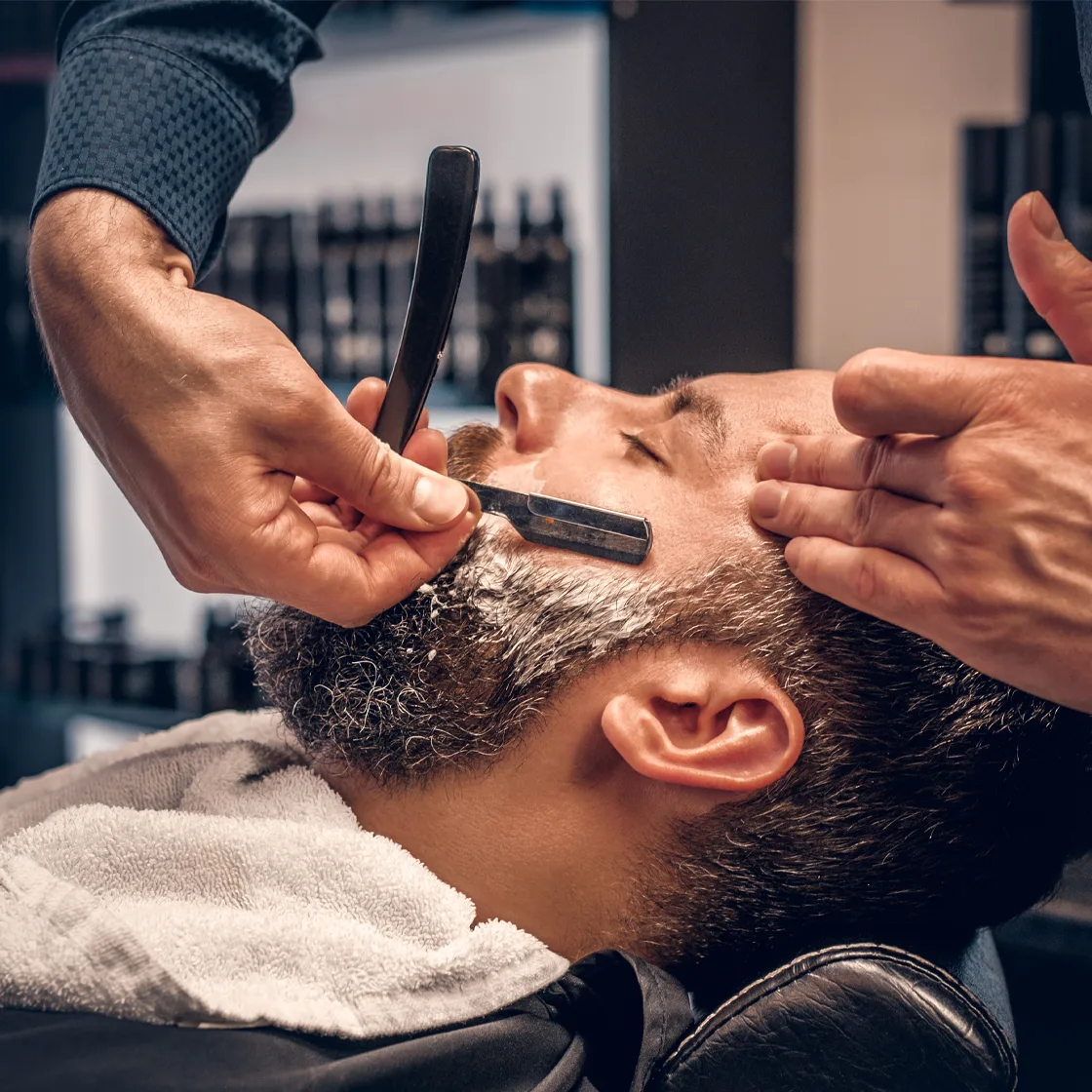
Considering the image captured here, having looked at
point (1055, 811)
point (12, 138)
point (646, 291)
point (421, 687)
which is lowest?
point (1055, 811)

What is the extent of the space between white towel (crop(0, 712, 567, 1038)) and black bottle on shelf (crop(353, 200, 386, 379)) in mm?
1764

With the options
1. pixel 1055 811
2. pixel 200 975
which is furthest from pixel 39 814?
pixel 1055 811

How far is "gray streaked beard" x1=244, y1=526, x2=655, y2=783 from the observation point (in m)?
1.07

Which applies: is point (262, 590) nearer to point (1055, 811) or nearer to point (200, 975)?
point (200, 975)

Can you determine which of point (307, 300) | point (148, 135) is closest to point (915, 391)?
point (148, 135)

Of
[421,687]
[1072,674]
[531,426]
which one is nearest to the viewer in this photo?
[1072,674]

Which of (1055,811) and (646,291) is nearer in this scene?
(1055,811)

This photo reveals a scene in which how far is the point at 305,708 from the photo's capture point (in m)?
1.18

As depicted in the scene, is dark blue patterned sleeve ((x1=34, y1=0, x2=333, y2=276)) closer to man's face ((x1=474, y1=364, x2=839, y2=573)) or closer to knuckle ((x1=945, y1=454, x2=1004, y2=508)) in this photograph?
man's face ((x1=474, y1=364, x2=839, y2=573))

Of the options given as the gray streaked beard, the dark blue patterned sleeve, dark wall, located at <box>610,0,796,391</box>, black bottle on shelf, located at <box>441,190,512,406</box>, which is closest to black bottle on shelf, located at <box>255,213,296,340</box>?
black bottle on shelf, located at <box>441,190,512,406</box>

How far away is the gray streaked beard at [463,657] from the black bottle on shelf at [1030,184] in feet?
4.87

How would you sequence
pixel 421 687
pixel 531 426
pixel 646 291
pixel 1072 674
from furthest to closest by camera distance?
pixel 646 291
pixel 531 426
pixel 421 687
pixel 1072 674

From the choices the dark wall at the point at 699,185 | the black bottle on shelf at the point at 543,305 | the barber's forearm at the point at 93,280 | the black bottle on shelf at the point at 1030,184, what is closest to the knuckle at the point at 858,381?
the barber's forearm at the point at 93,280

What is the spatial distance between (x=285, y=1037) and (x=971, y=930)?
67 cm
